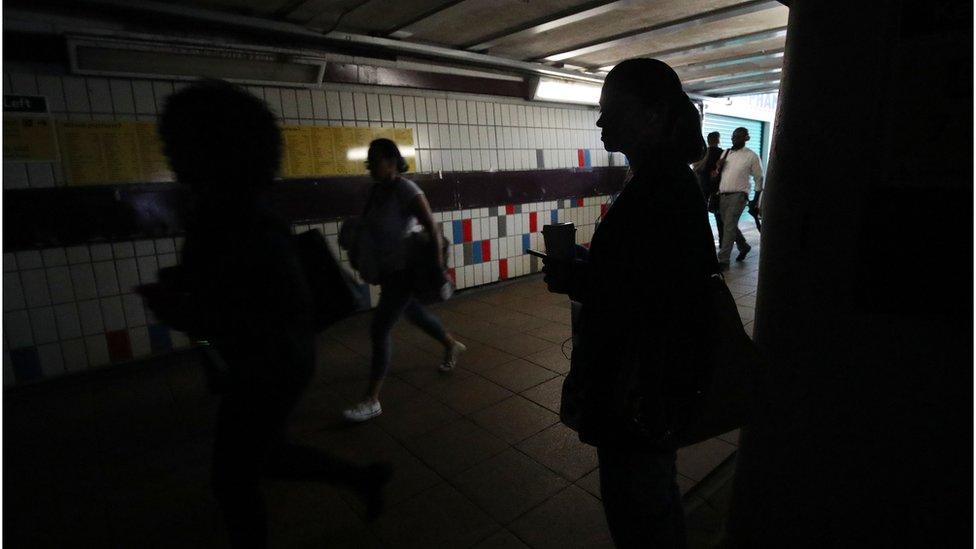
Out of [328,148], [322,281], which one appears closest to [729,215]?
[328,148]

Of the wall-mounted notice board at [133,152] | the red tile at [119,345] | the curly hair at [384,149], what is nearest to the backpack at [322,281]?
the curly hair at [384,149]

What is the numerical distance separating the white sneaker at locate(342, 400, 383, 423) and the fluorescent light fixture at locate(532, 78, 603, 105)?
4.53m

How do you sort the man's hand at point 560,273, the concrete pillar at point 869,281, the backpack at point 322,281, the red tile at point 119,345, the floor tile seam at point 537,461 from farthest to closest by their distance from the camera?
1. the red tile at point 119,345
2. the floor tile seam at point 537,461
3. the backpack at point 322,281
4. the man's hand at point 560,273
5. the concrete pillar at point 869,281

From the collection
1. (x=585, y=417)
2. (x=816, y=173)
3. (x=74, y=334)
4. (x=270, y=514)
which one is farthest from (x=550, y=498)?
(x=74, y=334)

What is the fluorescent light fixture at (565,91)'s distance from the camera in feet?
20.0

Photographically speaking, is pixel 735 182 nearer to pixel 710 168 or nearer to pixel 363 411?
pixel 710 168

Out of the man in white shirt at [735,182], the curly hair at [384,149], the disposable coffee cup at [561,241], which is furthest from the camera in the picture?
the man in white shirt at [735,182]

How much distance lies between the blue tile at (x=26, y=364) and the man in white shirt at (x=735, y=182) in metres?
7.18

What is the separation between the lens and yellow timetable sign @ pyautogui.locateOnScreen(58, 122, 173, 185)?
143 inches

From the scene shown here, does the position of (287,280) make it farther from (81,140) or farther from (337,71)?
(337,71)

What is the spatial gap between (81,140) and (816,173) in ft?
15.5

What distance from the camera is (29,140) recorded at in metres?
3.47

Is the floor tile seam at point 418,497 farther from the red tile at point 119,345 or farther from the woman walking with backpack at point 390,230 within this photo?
the red tile at point 119,345

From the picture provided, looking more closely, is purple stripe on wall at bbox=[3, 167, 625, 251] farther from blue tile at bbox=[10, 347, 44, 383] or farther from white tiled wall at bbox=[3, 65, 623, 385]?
blue tile at bbox=[10, 347, 44, 383]
